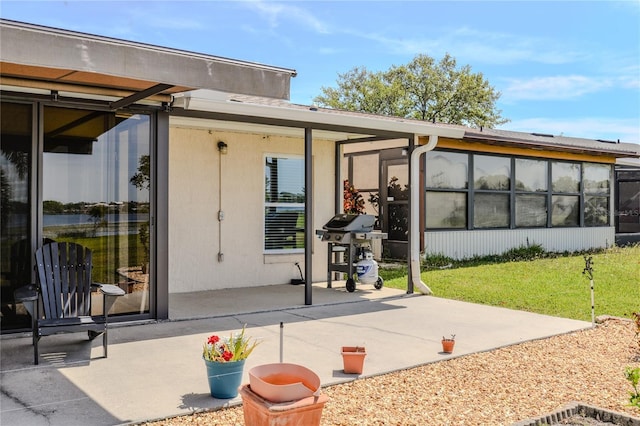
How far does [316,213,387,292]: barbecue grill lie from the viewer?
8938mm

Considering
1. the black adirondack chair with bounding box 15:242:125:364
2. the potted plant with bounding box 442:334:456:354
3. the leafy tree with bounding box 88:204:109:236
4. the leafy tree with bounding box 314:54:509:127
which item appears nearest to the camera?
the black adirondack chair with bounding box 15:242:125:364

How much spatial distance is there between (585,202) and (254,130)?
1090 centimetres

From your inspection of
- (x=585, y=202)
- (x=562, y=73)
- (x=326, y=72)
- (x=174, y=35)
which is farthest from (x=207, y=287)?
(x=326, y=72)

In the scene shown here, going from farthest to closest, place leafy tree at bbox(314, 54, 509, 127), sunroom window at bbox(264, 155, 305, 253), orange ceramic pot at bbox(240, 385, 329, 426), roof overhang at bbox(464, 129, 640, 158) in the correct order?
leafy tree at bbox(314, 54, 509, 127) < roof overhang at bbox(464, 129, 640, 158) < sunroom window at bbox(264, 155, 305, 253) < orange ceramic pot at bbox(240, 385, 329, 426)

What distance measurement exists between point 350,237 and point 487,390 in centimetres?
471

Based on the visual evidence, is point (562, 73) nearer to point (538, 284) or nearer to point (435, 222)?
point (435, 222)

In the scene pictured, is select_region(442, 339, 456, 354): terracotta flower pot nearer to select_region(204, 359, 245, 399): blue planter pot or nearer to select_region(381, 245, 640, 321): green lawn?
select_region(204, 359, 245, 399): blue planter pot

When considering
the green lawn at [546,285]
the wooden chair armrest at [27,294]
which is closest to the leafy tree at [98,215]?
the wooden chair armrest at [27,294]

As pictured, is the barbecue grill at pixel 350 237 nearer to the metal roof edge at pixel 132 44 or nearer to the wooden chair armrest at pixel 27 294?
the metal roof edge at pixel 132 44

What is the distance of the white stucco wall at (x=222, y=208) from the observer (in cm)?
880

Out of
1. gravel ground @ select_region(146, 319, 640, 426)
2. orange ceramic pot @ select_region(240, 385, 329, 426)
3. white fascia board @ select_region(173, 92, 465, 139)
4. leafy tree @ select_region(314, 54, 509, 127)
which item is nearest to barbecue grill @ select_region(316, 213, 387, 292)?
white fascia board @ select_region(173, 92, 465, 139)

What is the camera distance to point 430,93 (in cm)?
3628

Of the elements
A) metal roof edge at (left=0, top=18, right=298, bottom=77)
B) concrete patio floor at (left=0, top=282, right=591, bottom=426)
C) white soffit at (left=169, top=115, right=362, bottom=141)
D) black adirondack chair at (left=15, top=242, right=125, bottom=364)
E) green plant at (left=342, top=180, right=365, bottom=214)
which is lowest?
concrete patio floor at (left=0, top=282, right=591, bottom=426)

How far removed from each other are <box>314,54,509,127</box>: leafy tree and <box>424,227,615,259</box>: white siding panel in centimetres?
2087
